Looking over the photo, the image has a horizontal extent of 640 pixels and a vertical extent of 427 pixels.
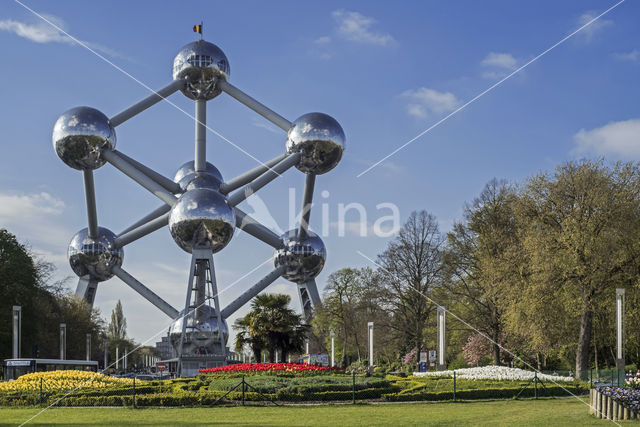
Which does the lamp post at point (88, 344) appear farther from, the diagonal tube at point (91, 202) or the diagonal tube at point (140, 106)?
the diagonal tube at point (140, 106)

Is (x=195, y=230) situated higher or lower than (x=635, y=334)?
higher

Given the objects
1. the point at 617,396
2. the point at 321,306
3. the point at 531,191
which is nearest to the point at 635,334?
the point at 531,191

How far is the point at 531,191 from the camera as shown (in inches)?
1213

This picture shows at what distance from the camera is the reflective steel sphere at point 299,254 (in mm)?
44406

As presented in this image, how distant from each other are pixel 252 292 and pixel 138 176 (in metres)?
9.75

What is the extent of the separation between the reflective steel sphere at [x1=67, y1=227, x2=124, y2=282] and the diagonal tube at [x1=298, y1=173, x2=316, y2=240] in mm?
11095

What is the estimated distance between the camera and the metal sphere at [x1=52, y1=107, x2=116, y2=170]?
120 feet

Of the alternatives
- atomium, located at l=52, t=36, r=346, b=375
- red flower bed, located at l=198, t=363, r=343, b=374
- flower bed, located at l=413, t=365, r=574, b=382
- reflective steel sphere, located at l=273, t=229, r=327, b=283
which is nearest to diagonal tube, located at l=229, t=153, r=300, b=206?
atomium, located at l=52, t=36, r=346, b=375

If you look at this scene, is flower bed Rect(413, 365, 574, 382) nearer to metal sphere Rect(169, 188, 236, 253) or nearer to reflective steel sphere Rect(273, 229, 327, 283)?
metal sphere Rect(169, 188, 236, 253)

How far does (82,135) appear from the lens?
3662 centimetres

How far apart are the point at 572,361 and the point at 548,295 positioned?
1544 cm

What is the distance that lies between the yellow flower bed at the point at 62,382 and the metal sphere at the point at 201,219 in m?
9.46

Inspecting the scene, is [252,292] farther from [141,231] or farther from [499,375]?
[499,375]

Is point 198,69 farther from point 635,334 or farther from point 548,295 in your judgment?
point 635,334
